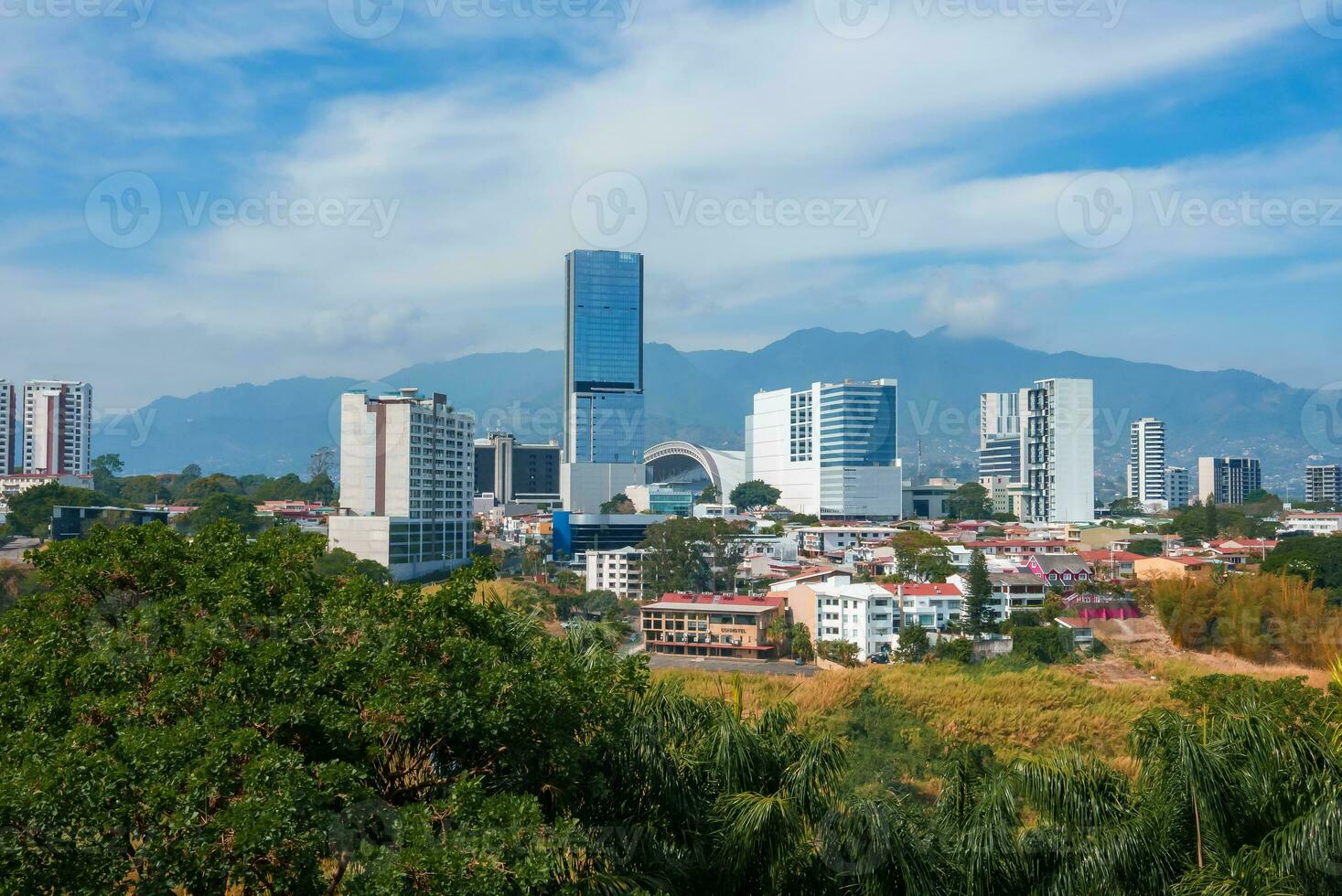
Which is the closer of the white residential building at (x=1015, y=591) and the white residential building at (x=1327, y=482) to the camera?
the white residential building at (x=1015, y=591)

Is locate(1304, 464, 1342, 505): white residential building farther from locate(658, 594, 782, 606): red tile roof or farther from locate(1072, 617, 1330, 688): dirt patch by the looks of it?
locate(658, 594, 782, 606): red tile roof

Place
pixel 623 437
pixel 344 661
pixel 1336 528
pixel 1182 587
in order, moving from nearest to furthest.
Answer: pixel 344 661
pixel 1182 587
pixel 1336 528
pixel 623 437

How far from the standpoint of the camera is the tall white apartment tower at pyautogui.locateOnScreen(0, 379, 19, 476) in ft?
154

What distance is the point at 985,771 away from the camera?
5.10 metres

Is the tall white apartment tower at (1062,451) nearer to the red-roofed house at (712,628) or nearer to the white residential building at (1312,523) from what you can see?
the white residential building at (1312,523)

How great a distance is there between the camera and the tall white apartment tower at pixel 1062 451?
47531 millimetres

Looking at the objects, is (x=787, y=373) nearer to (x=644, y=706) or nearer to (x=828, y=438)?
(x=828, y=438)

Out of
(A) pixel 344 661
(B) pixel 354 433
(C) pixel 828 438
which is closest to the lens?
(A) pixel 344 661

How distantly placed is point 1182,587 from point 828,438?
1180 inches

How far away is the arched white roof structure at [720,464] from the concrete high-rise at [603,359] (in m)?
2.67

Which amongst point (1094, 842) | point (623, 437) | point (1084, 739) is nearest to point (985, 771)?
point (1094, 842)

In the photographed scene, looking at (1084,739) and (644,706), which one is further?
(1084,739)

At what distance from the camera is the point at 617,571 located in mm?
27938

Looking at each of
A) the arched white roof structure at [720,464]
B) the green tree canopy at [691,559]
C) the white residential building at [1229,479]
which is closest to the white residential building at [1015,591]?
the green tree canopy at [691,559]
